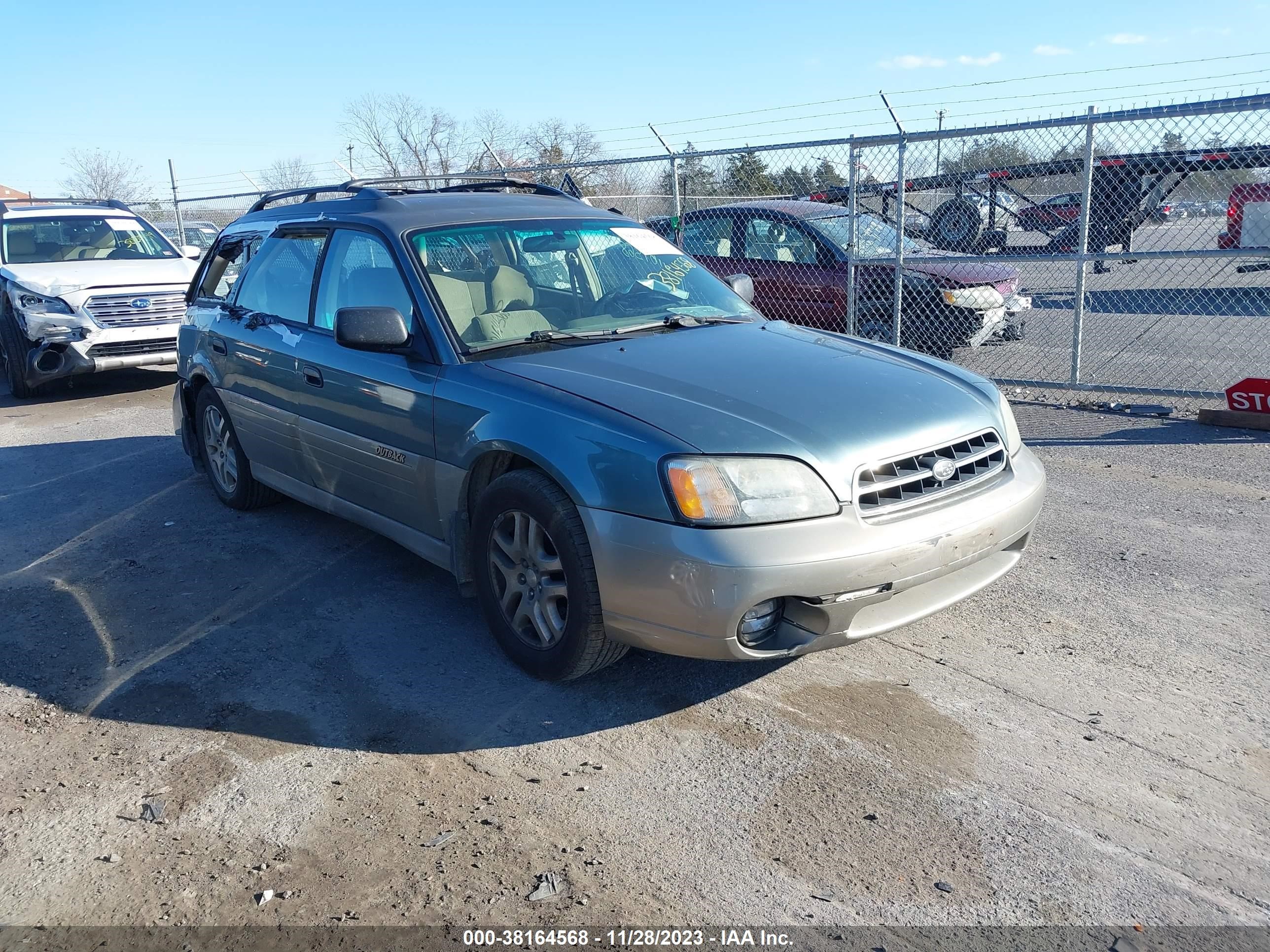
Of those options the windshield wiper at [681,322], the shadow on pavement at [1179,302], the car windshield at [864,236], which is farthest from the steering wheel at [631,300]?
the shadow on pavement at [1179,302]

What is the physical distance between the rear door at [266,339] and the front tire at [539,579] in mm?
1724

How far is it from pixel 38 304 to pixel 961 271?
8.91 m

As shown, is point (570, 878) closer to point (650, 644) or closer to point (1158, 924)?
point (650, 644)

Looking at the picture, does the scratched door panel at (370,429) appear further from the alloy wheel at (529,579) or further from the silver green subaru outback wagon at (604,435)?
the alloy wheel at (529,579)

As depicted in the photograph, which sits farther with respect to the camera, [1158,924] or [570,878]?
[570,878]

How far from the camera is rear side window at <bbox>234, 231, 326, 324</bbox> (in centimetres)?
497

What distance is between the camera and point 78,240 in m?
11.3

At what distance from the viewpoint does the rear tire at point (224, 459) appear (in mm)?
5832

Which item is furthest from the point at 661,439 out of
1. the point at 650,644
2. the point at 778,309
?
the point at 778,309

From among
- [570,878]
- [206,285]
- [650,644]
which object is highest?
[206,285]

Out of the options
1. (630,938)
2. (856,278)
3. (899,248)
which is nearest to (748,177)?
(856,278)

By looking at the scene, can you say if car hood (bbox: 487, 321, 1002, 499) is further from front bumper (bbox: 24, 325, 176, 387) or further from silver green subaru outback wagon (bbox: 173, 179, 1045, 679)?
front bumper (bbox: 24, 325, 176, 387)

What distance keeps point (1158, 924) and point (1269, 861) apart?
0.43 m

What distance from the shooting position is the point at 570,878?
2701mm
